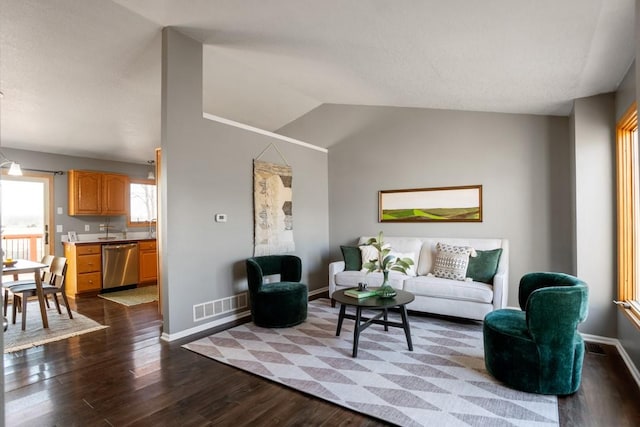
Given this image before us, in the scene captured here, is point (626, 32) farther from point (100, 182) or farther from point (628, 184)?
point (100, 182)

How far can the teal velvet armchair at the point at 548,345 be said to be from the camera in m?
2.41

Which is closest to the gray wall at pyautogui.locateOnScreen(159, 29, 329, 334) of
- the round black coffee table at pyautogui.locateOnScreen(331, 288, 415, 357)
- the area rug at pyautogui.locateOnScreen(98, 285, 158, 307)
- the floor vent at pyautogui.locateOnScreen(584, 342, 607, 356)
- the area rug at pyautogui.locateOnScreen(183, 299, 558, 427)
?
the area rug at pyautogui.locateOnScreen(183, 299, 558, 427)

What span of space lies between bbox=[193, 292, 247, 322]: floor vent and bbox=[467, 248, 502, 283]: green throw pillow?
109 inches

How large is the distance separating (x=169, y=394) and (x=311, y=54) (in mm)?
3295

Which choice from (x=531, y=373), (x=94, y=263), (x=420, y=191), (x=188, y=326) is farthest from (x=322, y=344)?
(x=94, y=263)

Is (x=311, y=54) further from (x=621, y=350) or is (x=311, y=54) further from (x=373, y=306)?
(x=621, y=350)

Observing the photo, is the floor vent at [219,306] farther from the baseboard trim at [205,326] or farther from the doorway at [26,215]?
the doorway at [26,215]

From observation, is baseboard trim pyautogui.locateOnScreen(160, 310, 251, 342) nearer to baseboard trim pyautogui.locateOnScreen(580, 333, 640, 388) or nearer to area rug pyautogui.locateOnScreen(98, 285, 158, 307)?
area rug pyautogui.locateOnScreen(98, 285, 158, 307)

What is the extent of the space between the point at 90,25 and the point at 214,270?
8.62 ft

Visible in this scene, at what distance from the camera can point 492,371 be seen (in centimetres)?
268

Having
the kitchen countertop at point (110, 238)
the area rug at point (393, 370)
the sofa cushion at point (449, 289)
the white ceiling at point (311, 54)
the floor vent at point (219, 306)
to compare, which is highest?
the white ceiling at point (311, 54)

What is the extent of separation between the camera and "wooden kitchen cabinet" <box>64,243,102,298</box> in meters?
5.55

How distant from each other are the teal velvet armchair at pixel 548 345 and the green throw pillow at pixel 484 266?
1496 millimetres

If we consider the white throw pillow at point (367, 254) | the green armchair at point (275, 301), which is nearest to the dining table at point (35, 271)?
the green armchair at point (275, 301)
